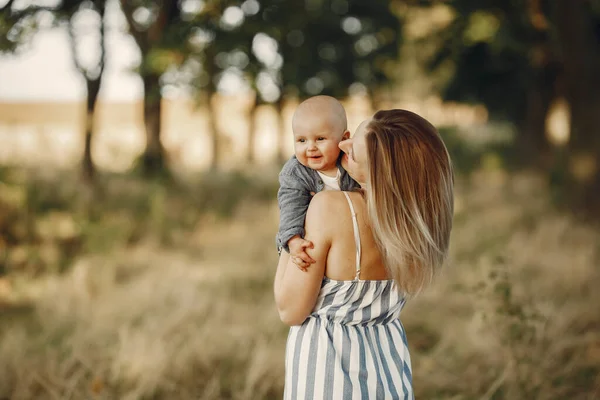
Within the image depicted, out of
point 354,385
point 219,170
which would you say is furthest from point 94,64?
point 354,385

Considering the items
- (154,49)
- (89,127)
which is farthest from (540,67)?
(89,127)

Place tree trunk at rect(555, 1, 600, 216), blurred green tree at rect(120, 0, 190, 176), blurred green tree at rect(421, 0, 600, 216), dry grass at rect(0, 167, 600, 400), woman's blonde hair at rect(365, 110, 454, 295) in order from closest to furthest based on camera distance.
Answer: woman's blonde hair at rect(365, 110, 454, 295) → dry grass at rect(0, 167, 600, 400) → blurred green tree at rect(120, 0, 190, 176) → tree trunk at rect(555, 1, 600, 216) → blurred green tree at rect(421, 0, 600, 216)

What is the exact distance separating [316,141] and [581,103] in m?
8.27

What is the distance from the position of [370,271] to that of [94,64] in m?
7.18

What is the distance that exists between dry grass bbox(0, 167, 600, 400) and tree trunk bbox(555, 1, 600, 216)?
1.14 m

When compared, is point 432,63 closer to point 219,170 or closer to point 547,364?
point 219,170

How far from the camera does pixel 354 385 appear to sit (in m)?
1.94

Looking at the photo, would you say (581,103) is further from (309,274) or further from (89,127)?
(309,274)

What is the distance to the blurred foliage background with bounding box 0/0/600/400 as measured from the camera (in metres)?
4.00

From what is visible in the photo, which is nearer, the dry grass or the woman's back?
the woman's back

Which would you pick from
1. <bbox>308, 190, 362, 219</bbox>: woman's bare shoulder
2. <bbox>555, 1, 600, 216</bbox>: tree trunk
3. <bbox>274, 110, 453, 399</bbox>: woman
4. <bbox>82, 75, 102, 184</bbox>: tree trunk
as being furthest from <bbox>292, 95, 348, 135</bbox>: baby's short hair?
<bbox>555, 1, 600, 216</bbox>: tree trunk

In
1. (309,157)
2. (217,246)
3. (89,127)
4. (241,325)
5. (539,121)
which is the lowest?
(241,325)

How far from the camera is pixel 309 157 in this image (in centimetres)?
192

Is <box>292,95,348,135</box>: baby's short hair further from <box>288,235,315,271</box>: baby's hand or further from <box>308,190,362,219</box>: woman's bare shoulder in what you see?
<box>288,235,315,271</box>: baby's hand
